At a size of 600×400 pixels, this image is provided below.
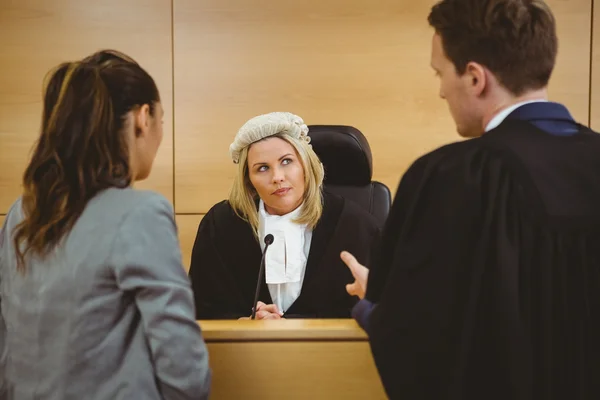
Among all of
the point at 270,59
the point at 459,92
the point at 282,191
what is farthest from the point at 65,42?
the point at 459,92

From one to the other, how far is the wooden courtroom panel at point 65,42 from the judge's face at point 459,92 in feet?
7.27

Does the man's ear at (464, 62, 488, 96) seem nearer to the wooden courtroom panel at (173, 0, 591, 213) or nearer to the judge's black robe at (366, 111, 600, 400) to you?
the judge's black robe at (366, 111, 600, 400)

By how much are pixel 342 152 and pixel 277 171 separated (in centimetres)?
29

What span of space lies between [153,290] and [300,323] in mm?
397

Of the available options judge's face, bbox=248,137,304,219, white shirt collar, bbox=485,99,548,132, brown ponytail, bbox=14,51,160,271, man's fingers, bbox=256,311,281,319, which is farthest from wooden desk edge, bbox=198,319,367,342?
judge's face, bbox=248,137,304,219

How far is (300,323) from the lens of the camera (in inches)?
52.9

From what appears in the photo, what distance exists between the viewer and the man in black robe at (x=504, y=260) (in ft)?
3.37

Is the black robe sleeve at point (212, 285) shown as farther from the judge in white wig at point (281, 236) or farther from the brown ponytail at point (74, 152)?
the brown ponytail at point (74, 152)

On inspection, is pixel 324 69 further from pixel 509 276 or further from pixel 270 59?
pixel 509 276

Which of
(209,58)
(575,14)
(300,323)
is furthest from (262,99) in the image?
(300,323)

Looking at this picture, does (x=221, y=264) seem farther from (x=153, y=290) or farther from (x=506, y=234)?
(x=506, y=234)

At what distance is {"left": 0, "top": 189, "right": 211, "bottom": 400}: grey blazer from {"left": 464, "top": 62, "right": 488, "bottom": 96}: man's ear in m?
0.57

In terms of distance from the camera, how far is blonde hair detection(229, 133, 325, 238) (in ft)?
7.62

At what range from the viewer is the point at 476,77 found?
1.13m
